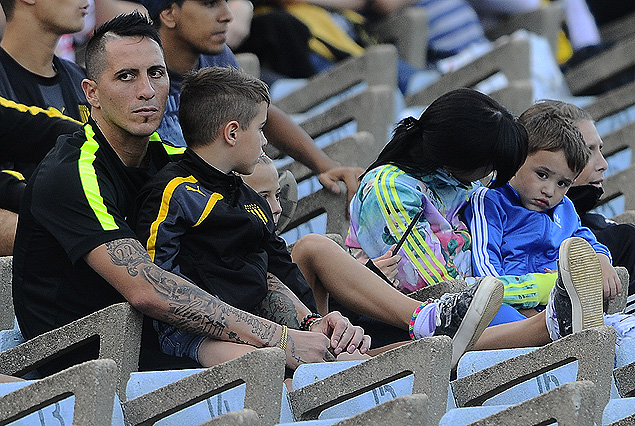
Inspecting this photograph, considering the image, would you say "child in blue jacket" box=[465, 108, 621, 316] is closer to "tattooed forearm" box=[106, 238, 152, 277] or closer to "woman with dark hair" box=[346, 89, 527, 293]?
"woman with dark hair" box=[346, 89, 527, 293]

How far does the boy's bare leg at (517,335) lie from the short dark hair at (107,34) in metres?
1.08

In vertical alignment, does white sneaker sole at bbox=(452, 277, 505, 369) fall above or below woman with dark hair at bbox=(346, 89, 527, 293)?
below

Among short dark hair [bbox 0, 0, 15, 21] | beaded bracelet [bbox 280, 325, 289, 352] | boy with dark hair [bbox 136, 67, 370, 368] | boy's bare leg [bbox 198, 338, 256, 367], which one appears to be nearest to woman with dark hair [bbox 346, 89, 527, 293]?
boy with dark hair [bbox 136, 67, 370, 368]

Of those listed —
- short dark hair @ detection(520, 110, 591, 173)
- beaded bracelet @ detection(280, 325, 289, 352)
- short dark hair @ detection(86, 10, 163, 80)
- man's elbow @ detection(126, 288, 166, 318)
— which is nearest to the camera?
man's elbow @ detection(126, 288, 166, 318)

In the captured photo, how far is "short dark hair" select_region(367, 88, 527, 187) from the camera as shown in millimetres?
3270

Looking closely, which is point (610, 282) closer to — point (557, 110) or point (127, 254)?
point (557, 110)

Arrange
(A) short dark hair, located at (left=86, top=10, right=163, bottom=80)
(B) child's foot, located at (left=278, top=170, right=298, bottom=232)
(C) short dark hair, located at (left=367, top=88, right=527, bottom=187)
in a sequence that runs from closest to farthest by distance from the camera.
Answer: (A) short dark hair, located at (left=86, top=10, right=163, bottom=80)
(C) short dark hair, located at (left=367, top=88, right=527, bottom=187)
(B) child's foot, located at (left=278, top=170, right=298, bottom=232)

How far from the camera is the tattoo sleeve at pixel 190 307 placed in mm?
2578

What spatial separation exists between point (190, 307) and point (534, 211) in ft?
4.10

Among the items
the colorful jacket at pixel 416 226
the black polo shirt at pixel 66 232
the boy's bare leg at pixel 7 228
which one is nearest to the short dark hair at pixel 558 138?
Result: the colorful jacket at pixel 416 226

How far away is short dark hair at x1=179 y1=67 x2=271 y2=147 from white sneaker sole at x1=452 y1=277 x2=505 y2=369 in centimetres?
68

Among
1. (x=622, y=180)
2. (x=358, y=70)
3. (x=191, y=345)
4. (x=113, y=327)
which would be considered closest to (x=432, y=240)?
(x=191, y=345)

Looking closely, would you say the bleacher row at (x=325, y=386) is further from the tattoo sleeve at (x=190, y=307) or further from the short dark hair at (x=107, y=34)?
the short dark hair at (x=107, y=34)

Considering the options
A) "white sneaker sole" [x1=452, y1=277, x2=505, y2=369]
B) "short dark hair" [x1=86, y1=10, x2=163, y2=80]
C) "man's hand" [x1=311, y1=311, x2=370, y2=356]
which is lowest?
"white sneaker sole" [x1=452, y1=277, x2=505, y2=369]
